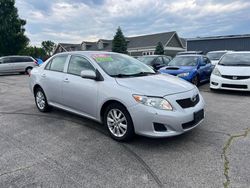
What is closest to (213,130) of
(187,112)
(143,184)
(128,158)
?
(187,112)

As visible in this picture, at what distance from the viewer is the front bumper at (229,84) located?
7.53m

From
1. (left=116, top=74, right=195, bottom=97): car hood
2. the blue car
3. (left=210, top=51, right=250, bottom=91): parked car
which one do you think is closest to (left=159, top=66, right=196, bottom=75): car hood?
the blue car

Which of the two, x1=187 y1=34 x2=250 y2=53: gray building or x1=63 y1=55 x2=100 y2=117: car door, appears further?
x1=187 y1=34 x2=250 y2=53: gray building

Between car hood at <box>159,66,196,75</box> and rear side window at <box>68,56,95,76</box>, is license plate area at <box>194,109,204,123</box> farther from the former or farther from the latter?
car hood at <box>159,66,196,75</box>

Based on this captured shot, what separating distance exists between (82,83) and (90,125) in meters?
0.94

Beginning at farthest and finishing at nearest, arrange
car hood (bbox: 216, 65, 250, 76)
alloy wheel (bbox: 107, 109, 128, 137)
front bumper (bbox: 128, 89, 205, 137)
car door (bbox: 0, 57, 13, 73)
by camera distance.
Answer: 1. car door (bbox: 0, 57, 13, 73)
2. car hood (bbox: 216, 65, 250, 76)
3. alloy wheel (bbox: 107, 109, 128, 137)
4. front bumper (bbox: 128, 89, 205, 137)

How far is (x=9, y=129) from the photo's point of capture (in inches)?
185

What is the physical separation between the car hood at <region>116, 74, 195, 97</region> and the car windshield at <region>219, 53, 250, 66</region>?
17.0 ft

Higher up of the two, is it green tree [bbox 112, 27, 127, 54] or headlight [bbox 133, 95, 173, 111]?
green tree [bbox 112, 27, 127, 54]

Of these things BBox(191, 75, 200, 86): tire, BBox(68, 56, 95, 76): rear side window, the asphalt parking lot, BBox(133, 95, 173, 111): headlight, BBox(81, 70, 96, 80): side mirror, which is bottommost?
the asphalt parking lot

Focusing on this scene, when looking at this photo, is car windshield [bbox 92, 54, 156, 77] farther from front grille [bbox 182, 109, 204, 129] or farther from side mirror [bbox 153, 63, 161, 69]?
side mirror [bbox 153, 63, 161, 69]

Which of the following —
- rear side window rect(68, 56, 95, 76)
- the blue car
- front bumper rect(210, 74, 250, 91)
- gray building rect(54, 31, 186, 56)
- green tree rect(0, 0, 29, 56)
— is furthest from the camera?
gray building rect(54, 31, 186, 56)

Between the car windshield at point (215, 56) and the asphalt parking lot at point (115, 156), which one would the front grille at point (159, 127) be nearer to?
the asphalt parking lot at point (115, 156)

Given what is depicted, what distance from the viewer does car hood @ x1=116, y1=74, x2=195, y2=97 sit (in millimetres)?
3596
